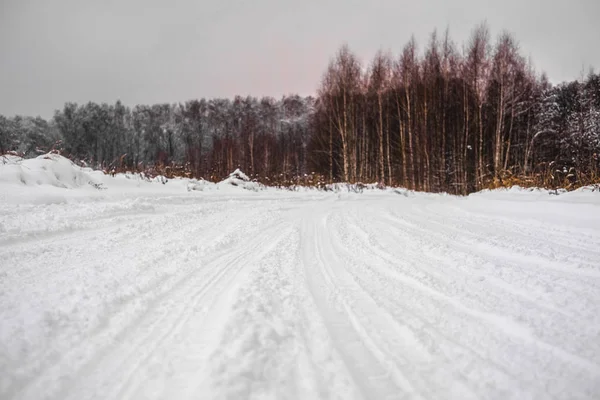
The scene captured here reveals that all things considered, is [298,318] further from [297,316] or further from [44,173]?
[44,173]

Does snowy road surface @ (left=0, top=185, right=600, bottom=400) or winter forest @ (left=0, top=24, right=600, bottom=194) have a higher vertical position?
winter forest @ (left=0, top=24, right=600, bottom=194)

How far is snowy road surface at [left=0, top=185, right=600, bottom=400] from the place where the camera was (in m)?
1.02

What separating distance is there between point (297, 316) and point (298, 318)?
23mm

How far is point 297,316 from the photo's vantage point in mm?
1534

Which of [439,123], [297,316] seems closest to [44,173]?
[297,316]

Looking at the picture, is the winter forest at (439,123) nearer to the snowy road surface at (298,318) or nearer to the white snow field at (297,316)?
the white snow field at (297,316)

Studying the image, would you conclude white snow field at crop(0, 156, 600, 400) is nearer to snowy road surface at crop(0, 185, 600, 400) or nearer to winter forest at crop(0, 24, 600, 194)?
snowy road surface at crop(0, 185, 600, 400)

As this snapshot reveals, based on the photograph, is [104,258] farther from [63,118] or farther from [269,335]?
[63,118]

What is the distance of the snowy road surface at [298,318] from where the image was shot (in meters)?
1.02

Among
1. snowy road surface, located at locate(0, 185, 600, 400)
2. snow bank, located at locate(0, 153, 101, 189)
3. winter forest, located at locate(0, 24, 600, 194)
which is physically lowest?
snowy road surface, located at locate(0, 185, 600, 400)

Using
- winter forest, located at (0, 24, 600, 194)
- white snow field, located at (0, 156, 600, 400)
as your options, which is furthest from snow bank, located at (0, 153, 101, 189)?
white snow field, located at (0, 156, 600, 400)

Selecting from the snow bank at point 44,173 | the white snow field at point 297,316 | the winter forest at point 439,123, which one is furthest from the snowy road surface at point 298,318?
the winter forest at point 439,123

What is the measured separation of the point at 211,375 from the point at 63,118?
6395 centimetres

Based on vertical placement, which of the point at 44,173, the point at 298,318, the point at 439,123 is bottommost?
the point at 298,318
